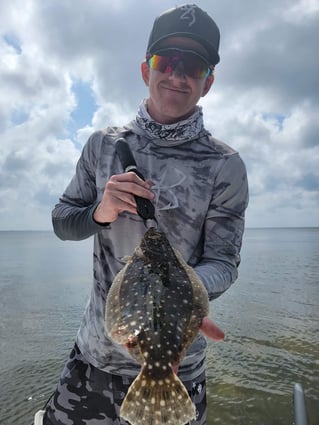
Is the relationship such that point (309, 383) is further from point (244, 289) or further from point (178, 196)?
point (244, 289)

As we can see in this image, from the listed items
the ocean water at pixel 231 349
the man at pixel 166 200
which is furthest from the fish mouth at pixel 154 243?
the ocean water at pixel 231 349

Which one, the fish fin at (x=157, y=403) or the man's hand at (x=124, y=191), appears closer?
the fish fin at (x=157, y=403)

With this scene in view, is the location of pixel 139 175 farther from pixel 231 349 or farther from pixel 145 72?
pixel 231 349

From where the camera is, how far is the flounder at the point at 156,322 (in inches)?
87.9

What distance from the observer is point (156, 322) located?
7.83ft

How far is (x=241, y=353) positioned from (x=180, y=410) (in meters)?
12.0

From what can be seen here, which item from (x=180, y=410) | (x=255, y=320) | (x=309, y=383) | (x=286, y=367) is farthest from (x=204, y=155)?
(x=255, y=320)

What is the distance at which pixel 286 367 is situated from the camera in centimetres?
1191

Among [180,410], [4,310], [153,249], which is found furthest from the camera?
[4,310]

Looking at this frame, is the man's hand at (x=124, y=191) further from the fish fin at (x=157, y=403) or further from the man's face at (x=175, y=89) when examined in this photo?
the man's face at (x=175, y=89)

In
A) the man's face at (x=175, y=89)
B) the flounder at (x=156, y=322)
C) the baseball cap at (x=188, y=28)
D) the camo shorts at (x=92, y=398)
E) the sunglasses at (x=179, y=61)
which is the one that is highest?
the baseball cap at (x=188, y=28)

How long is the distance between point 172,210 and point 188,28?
1769 millimetres

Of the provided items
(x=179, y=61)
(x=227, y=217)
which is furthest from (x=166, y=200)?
(x=179, y=61)

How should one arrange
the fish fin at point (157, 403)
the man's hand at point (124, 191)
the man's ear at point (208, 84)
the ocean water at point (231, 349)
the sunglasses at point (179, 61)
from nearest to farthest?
the fish fin at point (157, 403) < the man's hand at point (124, 191) < the sunglasses at point (179, 61) < the man's ear at point (208, 84) < the ocean water at point (231, 349)
